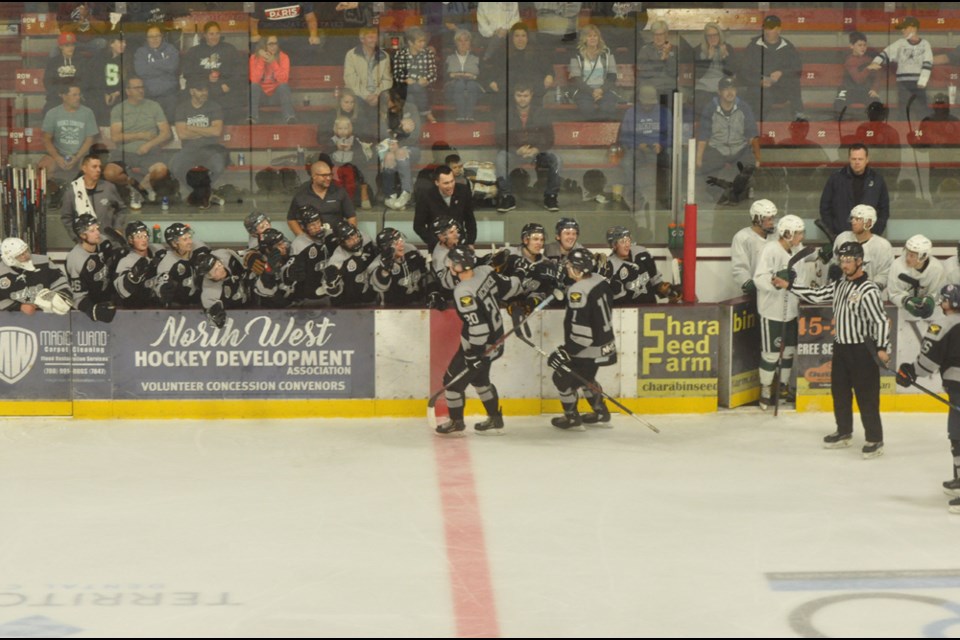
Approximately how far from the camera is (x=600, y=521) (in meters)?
8.52

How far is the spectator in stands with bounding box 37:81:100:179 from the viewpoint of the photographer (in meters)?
12.4

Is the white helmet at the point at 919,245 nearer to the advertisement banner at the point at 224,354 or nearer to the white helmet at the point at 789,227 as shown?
the white helmet at the point at 789,227

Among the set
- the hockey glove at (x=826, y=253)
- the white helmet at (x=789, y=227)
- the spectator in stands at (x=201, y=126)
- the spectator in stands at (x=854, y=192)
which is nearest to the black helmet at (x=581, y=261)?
the white helmet at (x=789, y=227)

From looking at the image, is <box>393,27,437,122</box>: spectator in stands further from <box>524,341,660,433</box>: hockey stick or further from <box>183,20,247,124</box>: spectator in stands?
<box>524,341,660,433</box>: hockey stick

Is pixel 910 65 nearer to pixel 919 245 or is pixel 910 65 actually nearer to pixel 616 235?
pixel 919 245

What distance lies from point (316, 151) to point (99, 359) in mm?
2805

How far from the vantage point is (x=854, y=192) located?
11.7 m

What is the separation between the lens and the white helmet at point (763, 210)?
11.4 meters

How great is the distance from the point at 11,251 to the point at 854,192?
645 centimetres

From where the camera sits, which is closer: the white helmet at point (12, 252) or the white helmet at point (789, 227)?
the white helmet at point (12, 252)

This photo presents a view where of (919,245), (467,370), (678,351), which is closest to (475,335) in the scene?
(467,370)

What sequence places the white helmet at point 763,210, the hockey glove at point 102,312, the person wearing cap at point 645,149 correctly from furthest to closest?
the person wearing cap at point 645,149
the white helmet at point 763,210
the hockey glove at point 102,312

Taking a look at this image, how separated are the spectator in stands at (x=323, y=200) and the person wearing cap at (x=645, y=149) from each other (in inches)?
93.1

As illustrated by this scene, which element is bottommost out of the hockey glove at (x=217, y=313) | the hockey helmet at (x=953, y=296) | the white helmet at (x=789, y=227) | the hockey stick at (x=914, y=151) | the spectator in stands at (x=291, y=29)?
the hockey glove at (x=217, y=313)
